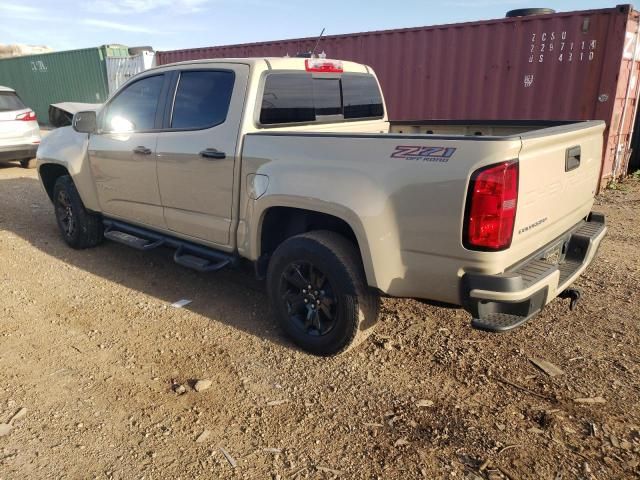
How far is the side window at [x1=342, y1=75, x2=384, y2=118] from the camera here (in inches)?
168

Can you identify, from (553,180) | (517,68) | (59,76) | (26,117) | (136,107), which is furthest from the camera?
(59,76)

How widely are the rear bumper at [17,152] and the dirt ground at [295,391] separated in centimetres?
624

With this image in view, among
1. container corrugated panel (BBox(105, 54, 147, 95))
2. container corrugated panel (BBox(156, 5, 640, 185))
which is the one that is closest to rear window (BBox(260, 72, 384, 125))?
container corrugated panel (BBox(156, 5, 640, 185))

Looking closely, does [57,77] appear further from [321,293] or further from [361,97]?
[321,293]

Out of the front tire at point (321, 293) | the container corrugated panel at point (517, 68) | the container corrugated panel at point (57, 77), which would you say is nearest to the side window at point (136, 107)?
the front tire at point (321, 293)

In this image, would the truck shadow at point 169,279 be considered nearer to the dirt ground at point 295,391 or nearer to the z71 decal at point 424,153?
the dirt ground at point 295,391

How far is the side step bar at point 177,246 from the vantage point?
3727 mm

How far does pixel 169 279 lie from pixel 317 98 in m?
2.12

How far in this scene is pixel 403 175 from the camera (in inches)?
101

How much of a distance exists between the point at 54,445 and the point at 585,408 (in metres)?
2.76

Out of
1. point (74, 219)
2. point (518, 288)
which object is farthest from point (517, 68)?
point (74, 219)

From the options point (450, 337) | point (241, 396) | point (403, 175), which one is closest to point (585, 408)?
point (450, 337)

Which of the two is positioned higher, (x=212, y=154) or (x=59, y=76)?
(x=59, y=76)

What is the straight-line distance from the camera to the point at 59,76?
1928cm
